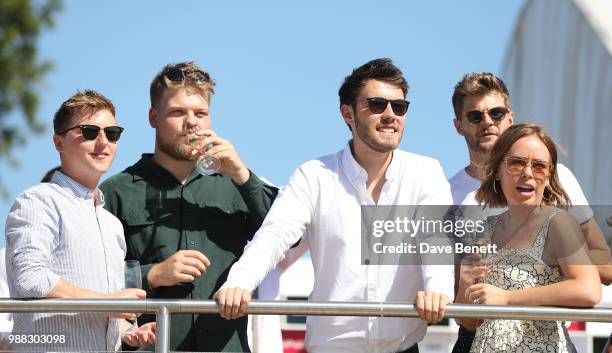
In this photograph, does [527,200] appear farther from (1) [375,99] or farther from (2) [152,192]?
(2) [152,192]

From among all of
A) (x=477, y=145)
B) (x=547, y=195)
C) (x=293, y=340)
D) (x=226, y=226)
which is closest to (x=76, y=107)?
(x=226, y=226)

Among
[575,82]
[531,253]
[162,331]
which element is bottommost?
[162,331]

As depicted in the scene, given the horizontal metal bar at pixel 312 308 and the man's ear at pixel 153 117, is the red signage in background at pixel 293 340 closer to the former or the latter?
the man's ear at pixel 153 117

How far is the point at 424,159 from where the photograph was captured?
599 centimetres

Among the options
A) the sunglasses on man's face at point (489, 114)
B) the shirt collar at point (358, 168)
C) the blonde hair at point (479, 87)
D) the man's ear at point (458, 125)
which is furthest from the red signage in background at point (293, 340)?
the shirt collar at point (358, 168)

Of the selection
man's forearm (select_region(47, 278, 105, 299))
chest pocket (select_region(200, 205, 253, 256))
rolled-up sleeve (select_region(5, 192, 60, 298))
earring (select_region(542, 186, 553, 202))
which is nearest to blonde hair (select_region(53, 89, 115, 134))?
rolled-up sleeve (select_region(5, 192, 60, 298))

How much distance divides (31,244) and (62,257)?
202 millimetres

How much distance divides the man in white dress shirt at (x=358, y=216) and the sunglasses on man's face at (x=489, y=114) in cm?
74

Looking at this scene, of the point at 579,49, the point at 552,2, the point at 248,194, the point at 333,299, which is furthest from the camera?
the point at 552,2

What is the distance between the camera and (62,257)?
5.53 meters

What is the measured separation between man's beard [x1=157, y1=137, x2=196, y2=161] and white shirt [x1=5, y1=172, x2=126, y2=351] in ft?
2.37

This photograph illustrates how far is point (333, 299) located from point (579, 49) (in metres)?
12.0

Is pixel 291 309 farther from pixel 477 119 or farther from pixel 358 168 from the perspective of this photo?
pixel 477 119

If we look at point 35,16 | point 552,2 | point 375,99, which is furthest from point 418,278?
point 35,16
